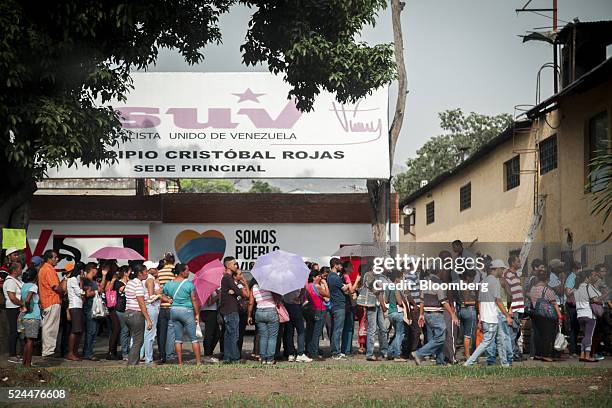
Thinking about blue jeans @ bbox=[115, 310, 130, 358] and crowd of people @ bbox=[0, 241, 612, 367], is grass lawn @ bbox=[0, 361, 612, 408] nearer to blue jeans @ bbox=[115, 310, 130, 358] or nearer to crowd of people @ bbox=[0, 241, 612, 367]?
crowd of people @ bbox=[0, 241, 612, 367]

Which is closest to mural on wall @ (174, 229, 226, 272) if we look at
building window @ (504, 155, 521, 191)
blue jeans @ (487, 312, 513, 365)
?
building window @ (504, 155, 521, 191)

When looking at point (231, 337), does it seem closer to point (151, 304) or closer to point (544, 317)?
point (151, 304)

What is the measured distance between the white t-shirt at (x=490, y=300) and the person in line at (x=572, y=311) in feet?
9.71

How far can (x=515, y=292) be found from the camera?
17828 millimetres

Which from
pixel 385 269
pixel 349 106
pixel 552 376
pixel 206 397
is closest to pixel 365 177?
pixel 349 106

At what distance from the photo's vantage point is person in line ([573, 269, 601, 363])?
60.6 ft

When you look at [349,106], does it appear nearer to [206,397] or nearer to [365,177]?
[365,177]

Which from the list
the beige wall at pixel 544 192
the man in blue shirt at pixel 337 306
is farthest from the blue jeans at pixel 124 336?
the beige wall at pixel 544 192

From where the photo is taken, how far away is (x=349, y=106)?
28.5 meters

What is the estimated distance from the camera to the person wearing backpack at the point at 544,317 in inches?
725

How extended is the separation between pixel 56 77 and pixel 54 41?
0.92m

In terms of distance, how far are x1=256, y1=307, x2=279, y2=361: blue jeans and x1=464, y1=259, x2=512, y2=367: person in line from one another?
3.44 m

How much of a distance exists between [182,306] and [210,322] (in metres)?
1.61

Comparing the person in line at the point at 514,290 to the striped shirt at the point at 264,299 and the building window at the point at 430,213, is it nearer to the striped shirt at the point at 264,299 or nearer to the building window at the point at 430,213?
the striped shirt at the point at 264,299
